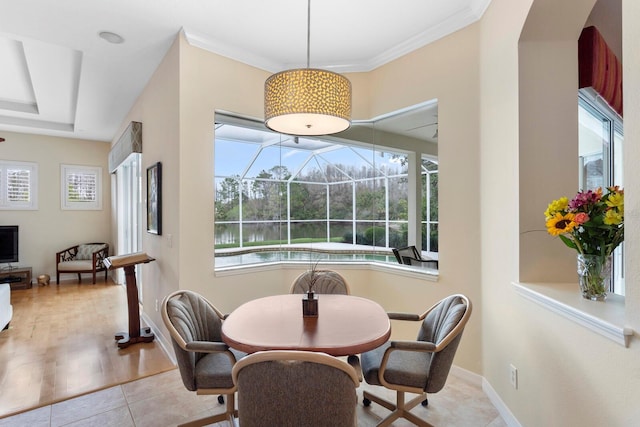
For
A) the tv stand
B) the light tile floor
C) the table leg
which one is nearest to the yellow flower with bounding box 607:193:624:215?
the light tile floor

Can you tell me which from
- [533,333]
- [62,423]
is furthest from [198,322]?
[533,333]

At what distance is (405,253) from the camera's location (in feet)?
10.3

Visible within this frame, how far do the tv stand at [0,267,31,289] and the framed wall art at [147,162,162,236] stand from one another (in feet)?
12.7

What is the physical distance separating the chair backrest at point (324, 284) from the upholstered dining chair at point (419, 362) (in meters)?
0.73

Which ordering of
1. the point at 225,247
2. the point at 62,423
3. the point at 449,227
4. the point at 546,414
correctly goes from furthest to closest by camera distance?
the point at 225,247
the point at 449,227
the point at 62,423
the point at 546,414

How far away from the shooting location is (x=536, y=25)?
187 centimetres

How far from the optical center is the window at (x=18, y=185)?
5.92 metres

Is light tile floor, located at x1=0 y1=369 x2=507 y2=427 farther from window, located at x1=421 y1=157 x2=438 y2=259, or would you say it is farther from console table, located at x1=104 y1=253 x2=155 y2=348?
window, located at x1=421 y1=157 x2=438 y2=259

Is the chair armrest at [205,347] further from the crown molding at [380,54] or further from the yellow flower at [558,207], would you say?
the crown molding at [380,54]

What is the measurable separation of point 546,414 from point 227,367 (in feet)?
5.55

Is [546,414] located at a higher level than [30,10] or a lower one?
lower

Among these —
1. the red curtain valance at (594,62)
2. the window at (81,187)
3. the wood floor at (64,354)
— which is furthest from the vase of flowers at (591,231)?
the window at (81,187)

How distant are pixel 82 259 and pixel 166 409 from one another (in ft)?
17.9

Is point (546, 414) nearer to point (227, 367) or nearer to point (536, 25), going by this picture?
point (227, 367)
